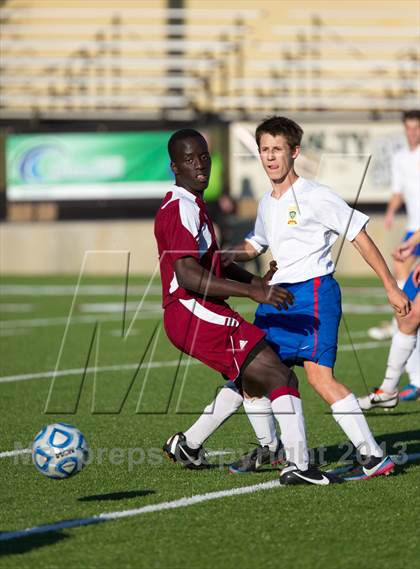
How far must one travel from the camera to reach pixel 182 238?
5.72 meters

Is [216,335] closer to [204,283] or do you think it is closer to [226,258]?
[204,283]

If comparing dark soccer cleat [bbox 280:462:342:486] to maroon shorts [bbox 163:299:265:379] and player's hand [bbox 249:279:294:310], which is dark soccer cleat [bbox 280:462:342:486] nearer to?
maroon shorts [bbox 163:299:265:379]

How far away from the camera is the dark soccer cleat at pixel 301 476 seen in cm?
582

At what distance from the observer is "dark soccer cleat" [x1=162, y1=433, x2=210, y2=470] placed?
627 centimetres

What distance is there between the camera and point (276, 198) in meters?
6.17

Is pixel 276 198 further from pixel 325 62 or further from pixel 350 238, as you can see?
pixel 325 62

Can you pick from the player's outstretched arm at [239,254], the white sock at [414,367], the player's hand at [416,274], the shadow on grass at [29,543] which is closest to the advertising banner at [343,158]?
the white sock at [414,367]

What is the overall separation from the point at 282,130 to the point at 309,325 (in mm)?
1000

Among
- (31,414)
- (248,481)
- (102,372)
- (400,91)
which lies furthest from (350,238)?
(400,91)

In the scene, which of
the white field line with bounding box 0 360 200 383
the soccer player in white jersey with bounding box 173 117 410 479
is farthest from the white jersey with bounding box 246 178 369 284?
the white field line with bounding box 0 360 200 383

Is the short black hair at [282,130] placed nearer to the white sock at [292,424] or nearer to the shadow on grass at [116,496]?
the white sock at [292,424]

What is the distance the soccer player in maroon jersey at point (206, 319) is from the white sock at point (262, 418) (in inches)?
6.7

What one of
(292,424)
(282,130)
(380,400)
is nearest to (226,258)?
(282,130)

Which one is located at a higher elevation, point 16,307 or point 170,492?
point 170,492
